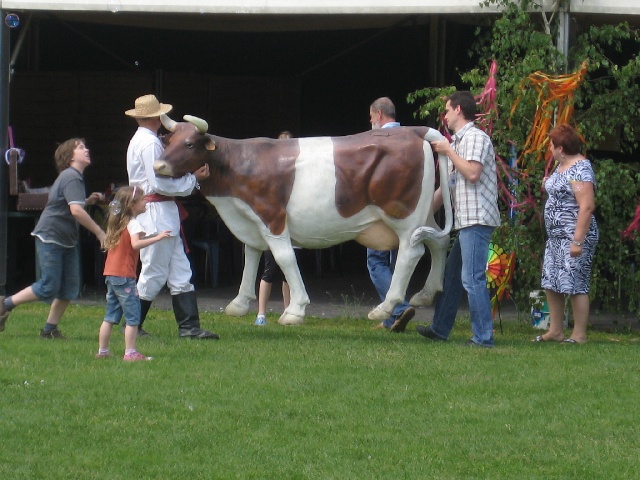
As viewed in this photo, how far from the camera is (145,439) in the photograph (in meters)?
5.93

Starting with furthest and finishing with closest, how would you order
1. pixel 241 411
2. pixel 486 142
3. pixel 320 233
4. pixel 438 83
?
pixel 438 83, pixel 320 233, pixel 486 142, pixel 241 411

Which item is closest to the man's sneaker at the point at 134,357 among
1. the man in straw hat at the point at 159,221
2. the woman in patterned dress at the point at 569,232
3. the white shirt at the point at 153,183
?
the man in straw hat at the point at 159,221

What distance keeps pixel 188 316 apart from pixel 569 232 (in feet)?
9.84

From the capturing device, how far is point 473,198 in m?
8.66

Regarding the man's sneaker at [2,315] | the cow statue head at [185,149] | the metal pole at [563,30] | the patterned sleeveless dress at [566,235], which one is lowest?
the man's sneaker at [2,315]

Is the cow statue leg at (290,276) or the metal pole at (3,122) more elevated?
the metal pole at (3,122)

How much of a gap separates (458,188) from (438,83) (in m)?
6.61

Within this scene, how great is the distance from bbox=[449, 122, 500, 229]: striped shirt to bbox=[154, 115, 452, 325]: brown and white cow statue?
0.46 m

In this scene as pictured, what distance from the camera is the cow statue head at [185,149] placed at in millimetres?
8781

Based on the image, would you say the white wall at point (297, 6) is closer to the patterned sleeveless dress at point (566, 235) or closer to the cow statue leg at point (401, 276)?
the patterned sleeveless dress at point (566, 235)

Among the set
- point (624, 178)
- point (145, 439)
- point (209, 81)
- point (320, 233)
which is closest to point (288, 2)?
point (320, 233)

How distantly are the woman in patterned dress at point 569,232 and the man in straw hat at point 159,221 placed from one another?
2.67 meters

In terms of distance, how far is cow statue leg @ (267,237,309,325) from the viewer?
9.19m

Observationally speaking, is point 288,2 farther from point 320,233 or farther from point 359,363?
point 359,363
